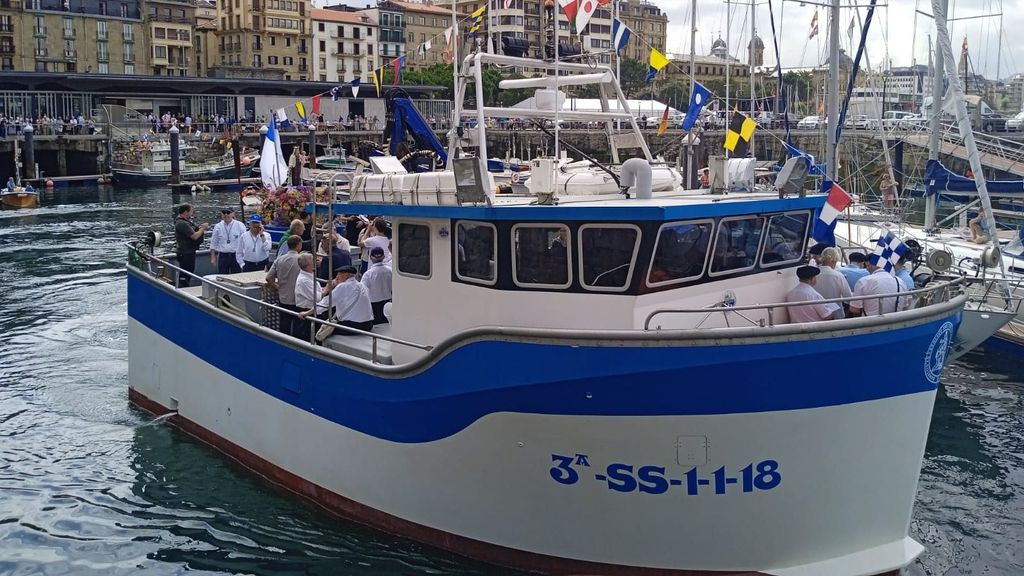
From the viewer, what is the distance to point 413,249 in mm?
9812

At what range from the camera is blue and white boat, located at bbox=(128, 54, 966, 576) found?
800cm

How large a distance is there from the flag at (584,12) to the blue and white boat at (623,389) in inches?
22.1

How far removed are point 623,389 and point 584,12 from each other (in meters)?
4.16

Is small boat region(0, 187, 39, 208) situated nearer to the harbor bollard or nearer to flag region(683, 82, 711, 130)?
the harbor bollard

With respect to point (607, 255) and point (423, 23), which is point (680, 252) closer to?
point (607, 255)

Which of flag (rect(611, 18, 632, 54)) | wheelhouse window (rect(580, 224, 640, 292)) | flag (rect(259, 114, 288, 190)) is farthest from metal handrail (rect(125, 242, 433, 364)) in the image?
flag (rect(611, 18, 632, 54))

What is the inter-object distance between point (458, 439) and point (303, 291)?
3.18 m

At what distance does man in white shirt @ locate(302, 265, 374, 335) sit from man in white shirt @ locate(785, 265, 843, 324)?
444 cm

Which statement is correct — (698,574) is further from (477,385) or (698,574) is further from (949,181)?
(949,181)

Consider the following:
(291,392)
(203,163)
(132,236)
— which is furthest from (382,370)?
(203,163)

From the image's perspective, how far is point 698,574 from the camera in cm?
855

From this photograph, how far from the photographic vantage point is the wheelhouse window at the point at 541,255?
340 inches

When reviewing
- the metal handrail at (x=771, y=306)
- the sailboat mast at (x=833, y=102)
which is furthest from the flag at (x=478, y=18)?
the sailboat mast at (x=833, y=102)

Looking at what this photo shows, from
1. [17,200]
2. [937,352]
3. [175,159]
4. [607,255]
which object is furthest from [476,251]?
[175,159]
